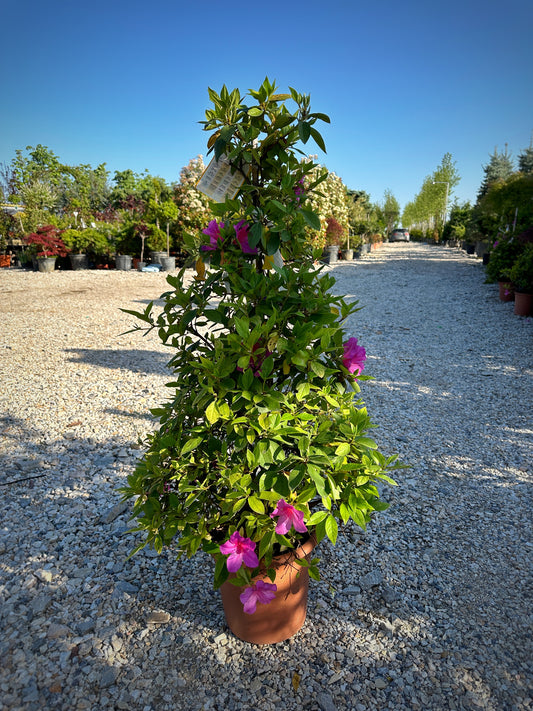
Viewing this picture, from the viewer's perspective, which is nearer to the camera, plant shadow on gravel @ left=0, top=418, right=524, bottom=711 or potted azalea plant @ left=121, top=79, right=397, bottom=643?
potted azalea plant @ left=121, top=79, right=397, bottom=643

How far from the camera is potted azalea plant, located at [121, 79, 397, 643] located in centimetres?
133

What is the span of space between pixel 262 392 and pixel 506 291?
28.5 feet

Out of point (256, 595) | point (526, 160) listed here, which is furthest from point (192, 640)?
point (526, 160)

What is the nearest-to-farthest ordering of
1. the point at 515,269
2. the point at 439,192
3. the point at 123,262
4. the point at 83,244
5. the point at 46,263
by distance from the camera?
1. the point at 515,269
2. the point at 46,263
3. the point at 83,244
4. the point at 123,262
5. the point at 439,192

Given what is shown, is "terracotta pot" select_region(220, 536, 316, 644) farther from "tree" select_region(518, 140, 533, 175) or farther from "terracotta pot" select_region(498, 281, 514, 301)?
"tree" select_region(518, 140, 533, 175)

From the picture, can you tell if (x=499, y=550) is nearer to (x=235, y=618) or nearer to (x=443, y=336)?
(x=235, y=618)

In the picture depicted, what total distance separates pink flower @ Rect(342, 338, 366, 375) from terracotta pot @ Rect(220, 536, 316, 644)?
680mm

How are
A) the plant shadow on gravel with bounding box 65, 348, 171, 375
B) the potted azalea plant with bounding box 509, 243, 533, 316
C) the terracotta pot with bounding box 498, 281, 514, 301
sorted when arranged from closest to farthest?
the plant shadow on gravel with bounding box 65, 348, 171, 375, the potted azalea plant with bounding box 509, 243, 533, 316, the terracotta pot with bounding box 498, 281, 514, 301

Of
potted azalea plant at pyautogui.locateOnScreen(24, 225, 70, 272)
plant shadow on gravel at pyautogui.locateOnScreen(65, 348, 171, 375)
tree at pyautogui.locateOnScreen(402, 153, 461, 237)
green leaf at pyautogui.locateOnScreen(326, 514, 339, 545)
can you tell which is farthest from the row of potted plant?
tree at pyautogui.locateOnScreen(402, 153, 461, 237)

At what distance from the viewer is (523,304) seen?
24.1 ft

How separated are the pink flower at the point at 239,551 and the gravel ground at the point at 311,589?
567 millimetres

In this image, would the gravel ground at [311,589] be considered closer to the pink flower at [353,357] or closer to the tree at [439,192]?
the pink flower at [353,357]

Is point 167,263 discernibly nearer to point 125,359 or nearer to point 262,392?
point 125,359

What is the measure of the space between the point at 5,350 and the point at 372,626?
18.5 ft
